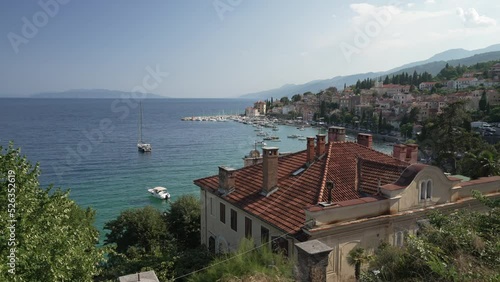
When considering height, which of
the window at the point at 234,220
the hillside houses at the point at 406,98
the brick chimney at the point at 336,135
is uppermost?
the hillside houses at the point at 406,98

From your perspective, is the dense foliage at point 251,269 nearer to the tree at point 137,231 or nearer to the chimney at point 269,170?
the chimney at point 269,170

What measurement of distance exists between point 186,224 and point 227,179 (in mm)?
8264

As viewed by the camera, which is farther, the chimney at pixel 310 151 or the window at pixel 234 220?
the chimney at pixel 310 151

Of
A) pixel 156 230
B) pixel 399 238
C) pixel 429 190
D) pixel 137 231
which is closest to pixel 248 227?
pixel 399 238

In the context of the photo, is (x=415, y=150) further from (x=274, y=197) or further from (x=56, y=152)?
(x=56, y=152)

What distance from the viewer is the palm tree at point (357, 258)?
38.0 feet

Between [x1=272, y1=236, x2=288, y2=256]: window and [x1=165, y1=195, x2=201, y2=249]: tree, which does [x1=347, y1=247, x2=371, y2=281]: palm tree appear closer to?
[x1=272, y1=236, x2=288, y2=256]: window

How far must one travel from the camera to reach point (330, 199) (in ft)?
41.4

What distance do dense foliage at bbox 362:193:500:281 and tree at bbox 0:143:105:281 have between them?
6139 millimetres

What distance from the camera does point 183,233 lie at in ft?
76.3

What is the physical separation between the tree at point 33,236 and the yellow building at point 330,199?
562 cm

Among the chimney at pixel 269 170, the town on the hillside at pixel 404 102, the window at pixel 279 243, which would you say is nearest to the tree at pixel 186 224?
the chimney at pixel 269 170

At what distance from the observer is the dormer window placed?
13266 mm

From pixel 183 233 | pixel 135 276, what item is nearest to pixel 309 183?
pixel 135 276
